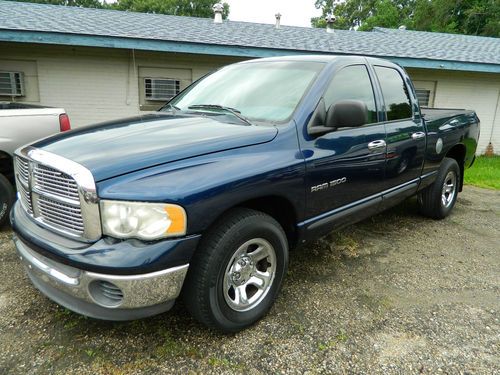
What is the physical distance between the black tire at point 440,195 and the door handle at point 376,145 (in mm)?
1688

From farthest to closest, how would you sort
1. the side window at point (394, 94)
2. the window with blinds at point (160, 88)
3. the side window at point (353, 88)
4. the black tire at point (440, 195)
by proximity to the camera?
the window with blinds at point (160, 88) < the black tire at point (440, 195) < the side window at point (394, 94) < the side window at point (353, 88)

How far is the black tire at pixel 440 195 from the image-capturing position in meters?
4.68

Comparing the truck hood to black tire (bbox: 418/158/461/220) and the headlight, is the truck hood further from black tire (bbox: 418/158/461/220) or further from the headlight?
black tire (bbox: 418/158/461/220)

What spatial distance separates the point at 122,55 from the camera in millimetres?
→ 8758

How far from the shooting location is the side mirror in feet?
8.85

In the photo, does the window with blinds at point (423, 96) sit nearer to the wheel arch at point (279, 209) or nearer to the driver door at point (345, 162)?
the driver door at point (345, 162)

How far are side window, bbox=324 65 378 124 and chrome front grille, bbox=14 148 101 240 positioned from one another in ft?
6.17

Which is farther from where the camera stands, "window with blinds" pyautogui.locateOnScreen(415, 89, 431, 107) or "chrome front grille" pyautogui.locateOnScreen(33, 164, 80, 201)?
"window with blinds" pyautogui.locateOnScreen(415, 89, 431, 107)

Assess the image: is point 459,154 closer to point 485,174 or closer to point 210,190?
point 485,174

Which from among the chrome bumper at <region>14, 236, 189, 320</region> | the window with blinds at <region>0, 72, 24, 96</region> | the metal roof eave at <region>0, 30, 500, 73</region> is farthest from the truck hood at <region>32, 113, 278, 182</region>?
the window with blinds at <region>0, 72, 24, 96</region>

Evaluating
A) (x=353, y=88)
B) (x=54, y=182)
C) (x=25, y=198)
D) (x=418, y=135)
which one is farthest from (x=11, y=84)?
(x=418, y=135)

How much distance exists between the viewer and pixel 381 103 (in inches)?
143

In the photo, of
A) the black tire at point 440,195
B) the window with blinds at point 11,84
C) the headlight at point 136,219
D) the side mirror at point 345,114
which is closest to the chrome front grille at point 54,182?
the headlight at point 136,219

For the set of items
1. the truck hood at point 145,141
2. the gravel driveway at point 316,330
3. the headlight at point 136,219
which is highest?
the truck hood at point 145,141
